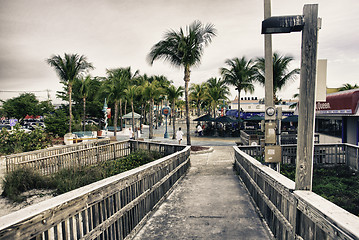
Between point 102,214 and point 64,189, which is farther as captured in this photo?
point 64,189

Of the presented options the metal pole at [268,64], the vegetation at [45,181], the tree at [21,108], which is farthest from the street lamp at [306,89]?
the tree at [21,108]

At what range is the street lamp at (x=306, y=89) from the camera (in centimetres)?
344

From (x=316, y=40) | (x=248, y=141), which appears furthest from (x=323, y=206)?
(x=248, y=141)

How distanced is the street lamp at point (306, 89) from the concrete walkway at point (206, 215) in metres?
1.77

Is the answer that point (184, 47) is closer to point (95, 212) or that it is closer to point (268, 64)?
point (268, 64)

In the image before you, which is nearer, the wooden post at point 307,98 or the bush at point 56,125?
the wooden post at point 307,98

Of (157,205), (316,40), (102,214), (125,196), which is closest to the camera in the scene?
(316,40)

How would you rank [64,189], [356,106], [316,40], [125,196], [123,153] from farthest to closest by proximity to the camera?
[123,153] → [356,106] → [64,189] → [125,196] → [316,40]

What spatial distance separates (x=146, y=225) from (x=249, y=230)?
2.13 meters

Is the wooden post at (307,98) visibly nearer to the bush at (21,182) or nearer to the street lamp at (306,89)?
the street lamp at (306,89)

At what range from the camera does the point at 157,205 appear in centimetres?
611

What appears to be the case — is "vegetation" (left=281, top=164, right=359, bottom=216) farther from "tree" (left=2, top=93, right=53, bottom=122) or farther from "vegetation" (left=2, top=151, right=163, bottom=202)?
"tree" (left=2, top=93, right=53, bottom=122)

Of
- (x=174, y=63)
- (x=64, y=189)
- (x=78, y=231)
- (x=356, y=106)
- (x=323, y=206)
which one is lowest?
(x=64, y=189)

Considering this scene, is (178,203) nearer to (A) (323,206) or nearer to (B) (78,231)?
(B) (78,231)
